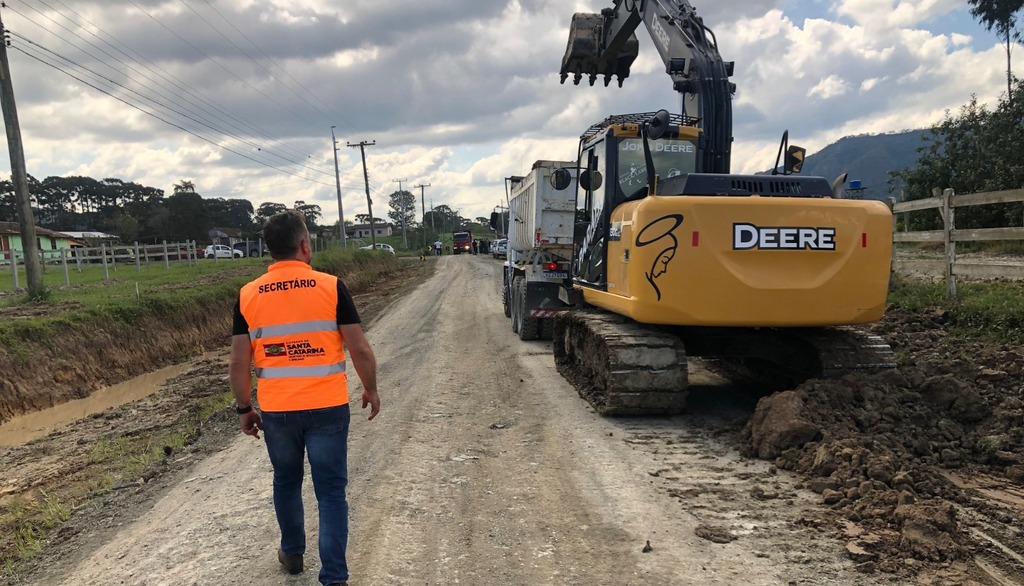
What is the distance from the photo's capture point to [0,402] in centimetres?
894

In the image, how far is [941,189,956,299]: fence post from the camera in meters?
9.20

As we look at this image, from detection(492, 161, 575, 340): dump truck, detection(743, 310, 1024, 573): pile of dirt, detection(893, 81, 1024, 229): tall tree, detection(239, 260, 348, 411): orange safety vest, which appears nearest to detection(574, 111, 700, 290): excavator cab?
detection(743, 310, 1024, 573): pile of dirt

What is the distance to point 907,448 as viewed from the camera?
4930 millimetres

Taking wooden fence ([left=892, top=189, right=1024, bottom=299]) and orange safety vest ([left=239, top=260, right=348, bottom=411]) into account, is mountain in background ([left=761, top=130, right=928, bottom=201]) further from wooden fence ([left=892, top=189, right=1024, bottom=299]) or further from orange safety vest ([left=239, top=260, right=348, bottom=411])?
orange safety vest ([left=239, top=260, right=348, bottom=411])

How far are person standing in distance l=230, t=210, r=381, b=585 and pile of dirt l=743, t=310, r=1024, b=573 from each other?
A: 2.70m

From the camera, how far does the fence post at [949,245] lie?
9195mm

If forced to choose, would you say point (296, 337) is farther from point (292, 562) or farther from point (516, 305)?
point (516, 305)

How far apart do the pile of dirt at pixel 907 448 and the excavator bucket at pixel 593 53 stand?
6.23 metres

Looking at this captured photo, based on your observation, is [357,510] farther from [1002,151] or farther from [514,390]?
[1002,151]

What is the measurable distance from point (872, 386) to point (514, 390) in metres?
3.85

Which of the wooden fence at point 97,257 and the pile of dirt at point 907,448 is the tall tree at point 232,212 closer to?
the wooden fence at point 97,257

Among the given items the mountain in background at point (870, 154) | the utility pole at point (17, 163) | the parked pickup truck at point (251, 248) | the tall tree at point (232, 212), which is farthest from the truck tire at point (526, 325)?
the tall tree at point (232, 212)

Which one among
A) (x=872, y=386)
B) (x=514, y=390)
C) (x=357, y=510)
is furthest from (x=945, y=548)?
(x=514, y=390)

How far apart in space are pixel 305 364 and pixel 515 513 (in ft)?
5.96
